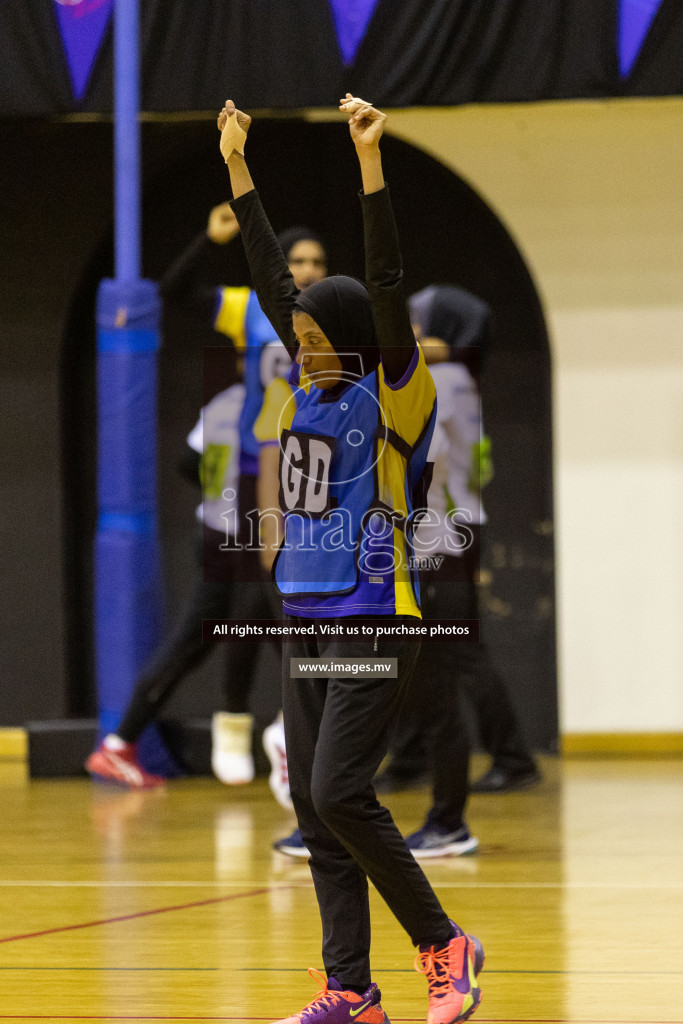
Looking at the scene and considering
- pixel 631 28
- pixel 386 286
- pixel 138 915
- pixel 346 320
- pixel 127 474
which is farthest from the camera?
pixel 127 474

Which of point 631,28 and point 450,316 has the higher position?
point 631,28

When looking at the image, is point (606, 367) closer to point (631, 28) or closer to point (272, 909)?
point (631, 28)

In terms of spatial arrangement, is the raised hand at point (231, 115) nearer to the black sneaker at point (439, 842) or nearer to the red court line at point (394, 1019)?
the red court line at point (394, 1019)

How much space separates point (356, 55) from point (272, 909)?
328 cm

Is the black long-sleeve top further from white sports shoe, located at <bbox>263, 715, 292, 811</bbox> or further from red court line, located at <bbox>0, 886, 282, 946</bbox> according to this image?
white sports shoe, located at <bbox>263, 715, 292, 811</bbox>

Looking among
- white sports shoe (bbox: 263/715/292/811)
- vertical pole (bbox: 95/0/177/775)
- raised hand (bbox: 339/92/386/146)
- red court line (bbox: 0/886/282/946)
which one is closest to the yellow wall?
vertical pole (bbox: 95/0/177/775)

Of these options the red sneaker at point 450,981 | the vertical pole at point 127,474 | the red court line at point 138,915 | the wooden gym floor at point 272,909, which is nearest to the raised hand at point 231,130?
the red sneaker at point 450,981

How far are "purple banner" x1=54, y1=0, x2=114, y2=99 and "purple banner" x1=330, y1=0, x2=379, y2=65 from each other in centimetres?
89

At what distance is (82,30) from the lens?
5.44 metres

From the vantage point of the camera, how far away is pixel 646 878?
367cm

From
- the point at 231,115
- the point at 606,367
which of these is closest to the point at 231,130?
the point at 231,115

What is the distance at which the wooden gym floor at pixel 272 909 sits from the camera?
260 cm

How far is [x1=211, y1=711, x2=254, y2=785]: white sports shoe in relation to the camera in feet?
17.0

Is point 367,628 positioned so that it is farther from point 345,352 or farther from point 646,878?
point 646,878
